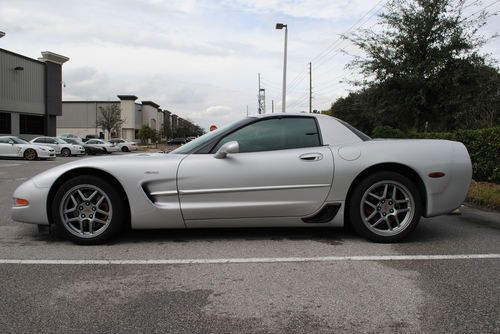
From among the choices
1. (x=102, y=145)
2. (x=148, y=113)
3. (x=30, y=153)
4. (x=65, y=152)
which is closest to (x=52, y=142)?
(x=65, y=152)

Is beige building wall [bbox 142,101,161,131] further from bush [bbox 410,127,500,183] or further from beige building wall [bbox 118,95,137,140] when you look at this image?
bush [bbox 410,127,500,183]

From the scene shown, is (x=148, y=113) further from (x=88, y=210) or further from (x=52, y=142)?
(x=88, y=210)

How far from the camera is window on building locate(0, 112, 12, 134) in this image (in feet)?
114

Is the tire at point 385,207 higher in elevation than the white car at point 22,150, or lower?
lower

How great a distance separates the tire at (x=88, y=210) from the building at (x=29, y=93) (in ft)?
113

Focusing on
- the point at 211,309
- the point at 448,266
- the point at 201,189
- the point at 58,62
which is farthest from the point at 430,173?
the point at 58,62

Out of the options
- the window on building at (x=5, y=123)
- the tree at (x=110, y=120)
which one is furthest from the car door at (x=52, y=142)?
the tree at (x=110, y=120)

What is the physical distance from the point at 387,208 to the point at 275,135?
4.60 ft

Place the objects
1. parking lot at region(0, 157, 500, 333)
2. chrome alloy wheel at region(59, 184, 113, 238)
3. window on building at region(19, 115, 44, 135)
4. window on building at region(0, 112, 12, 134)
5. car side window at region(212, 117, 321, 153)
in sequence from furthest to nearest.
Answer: window on building at region(19, 115, 44, 135)
window on building at region(0, 112, 12, 134)
car side window at region(212, 117, 321, 153)
chrome alloy wheel at region(59, 184, 113, 238)
parking lot at region(0, 157, 500, 333)

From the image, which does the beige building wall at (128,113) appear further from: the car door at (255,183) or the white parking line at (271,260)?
the white parking line at (271,260)

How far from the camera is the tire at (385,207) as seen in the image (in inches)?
183

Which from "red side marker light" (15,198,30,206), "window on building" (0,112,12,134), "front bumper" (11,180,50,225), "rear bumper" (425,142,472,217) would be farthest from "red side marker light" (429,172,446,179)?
"window on building" (0,112,12,134)

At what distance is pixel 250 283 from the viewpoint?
11.6 feet

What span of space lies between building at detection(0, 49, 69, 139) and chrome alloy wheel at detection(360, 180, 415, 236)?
36080 millimetres
